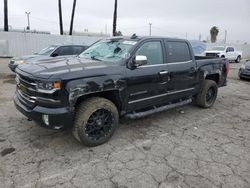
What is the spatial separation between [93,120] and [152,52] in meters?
1.84

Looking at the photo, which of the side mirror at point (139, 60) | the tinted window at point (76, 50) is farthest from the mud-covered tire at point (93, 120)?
the tinted window at point (76, 50)

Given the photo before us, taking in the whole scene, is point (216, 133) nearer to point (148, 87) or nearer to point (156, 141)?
point (156, 141)

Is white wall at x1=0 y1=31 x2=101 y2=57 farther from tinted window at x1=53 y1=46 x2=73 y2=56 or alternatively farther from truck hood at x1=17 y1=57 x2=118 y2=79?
truck hood at x1=17 y1=57 x2=118 y2=79

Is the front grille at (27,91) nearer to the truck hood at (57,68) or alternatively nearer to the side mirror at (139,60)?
the truck hood at (57,68)

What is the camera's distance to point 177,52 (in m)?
4.99

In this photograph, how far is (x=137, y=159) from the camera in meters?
3.45

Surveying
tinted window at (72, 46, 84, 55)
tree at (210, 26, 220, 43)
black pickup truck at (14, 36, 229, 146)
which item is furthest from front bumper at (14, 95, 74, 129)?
tree at (210, 26, 220, 43)

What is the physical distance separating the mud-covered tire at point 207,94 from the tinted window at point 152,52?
1982mm

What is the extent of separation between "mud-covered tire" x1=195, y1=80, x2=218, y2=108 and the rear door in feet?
1.86

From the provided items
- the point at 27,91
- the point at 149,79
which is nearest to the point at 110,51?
the point at 149,79

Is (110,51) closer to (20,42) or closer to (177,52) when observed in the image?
(177,52)

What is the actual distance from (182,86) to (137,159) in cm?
231

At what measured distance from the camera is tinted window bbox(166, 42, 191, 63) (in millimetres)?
Result: 4762

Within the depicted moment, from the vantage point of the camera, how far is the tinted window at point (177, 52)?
4.76 m
